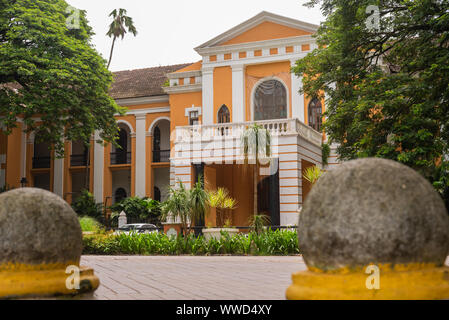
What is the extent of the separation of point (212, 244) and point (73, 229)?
9.78 m

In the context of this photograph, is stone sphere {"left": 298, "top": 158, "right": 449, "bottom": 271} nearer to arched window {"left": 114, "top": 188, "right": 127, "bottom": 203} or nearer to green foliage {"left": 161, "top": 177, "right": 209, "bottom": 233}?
green foliage {"left": 161, "top": 177, "right": 209, "bottom": 233}

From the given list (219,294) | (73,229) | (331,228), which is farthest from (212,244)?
(331,228)

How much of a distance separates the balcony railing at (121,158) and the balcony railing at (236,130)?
511 inches

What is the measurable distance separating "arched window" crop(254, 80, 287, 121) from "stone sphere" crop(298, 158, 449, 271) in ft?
80.4

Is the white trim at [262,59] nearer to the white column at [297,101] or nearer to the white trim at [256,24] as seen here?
the white column at [297,101]

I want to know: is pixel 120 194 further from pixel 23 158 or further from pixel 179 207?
pixel 179 207

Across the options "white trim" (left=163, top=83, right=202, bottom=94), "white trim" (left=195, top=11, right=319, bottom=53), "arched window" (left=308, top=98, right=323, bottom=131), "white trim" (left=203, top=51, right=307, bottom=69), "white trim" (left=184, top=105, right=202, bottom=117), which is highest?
"white trim" (left=195, top=11, right=319, bottom=53)

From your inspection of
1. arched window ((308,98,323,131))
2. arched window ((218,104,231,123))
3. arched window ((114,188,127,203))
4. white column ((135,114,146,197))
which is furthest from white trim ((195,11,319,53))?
arched window ((114,188,127,203))

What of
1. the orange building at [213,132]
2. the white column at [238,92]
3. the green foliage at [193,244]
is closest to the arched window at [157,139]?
the orange building at [213,132]

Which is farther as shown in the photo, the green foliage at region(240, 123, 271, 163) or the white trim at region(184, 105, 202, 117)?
the white trim at region(184, 105, 202, 117)

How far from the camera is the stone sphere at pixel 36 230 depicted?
4496mm

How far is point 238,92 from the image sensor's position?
1121 inches

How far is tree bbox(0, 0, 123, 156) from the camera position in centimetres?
2214

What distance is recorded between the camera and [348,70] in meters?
14.6
